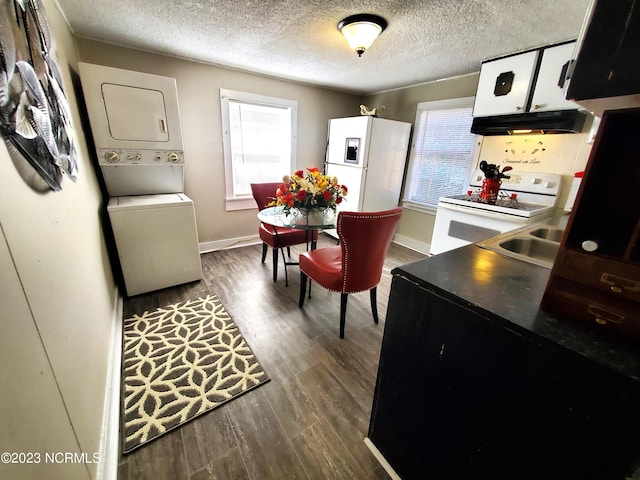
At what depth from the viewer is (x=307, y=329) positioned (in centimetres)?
199

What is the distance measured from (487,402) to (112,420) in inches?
64.6

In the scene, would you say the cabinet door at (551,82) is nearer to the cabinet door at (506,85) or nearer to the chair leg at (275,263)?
the cabinet door at (506,85)

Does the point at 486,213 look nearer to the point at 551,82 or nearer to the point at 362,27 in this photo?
the point at 551,82

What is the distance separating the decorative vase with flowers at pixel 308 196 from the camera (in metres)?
2.20

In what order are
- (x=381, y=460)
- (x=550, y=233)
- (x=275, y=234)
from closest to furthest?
(x=381, y=460)
(x=550, y=233)
(x=275, y=234)

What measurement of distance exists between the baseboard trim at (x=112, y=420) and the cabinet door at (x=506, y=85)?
355 centimetres

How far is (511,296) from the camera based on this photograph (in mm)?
777

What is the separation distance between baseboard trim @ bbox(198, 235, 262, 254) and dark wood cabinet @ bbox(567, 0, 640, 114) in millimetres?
3502

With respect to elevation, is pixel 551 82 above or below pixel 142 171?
above

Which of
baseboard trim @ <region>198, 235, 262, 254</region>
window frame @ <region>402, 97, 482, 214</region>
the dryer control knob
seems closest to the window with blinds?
window frame @ <region>402, 97, 482, 214</region>

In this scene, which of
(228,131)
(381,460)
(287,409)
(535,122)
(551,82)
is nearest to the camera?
(381,460)

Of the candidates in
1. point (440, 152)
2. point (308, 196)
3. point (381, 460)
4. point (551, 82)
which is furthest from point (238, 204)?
point (551, 82)

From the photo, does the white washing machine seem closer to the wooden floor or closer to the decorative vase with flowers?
the wooden floor

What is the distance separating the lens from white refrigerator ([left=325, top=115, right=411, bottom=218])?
10.6ft
